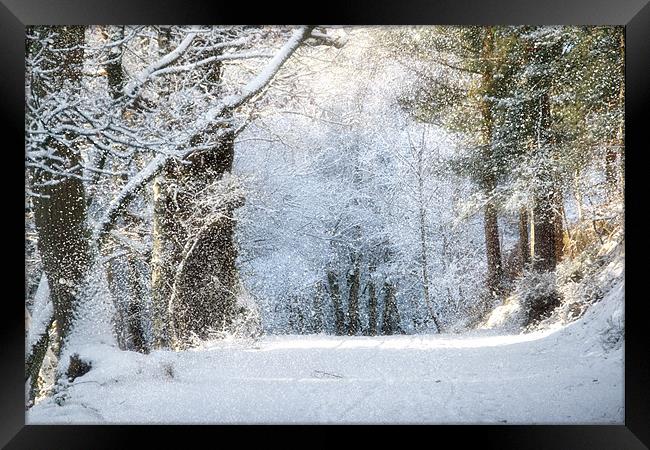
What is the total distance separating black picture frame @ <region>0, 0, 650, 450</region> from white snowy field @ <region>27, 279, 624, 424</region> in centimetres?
7

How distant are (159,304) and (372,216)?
118 centimetres

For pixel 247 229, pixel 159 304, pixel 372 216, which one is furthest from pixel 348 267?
pixel 159 304

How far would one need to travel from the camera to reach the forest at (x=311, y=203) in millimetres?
2201

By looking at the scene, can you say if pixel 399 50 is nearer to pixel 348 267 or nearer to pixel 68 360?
pixel 348 267

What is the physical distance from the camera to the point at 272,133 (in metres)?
2.23

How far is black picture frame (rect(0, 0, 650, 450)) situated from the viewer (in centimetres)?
200

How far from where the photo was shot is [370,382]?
2213 mm

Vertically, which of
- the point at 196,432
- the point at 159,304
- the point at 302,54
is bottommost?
the point at 196,432

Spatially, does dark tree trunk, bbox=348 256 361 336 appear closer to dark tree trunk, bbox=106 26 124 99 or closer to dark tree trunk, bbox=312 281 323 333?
dark tree trunk, bbox=312 281 323 333
